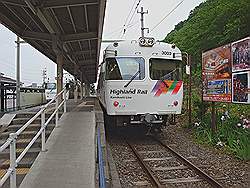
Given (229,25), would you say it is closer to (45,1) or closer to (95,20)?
(95,20)

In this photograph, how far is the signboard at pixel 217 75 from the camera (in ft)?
33.4

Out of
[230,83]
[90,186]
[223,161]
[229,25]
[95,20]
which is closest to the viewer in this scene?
[90,186]

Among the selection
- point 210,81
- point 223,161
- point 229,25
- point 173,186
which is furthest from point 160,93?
point 229,25

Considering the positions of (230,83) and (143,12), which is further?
(143,12)

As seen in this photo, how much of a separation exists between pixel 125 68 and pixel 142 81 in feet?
2.37

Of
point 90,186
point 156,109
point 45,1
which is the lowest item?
point 90,186

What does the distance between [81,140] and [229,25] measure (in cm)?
1928

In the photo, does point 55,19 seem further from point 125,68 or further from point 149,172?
point 149,172

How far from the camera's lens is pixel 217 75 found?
Answer: 11.1m

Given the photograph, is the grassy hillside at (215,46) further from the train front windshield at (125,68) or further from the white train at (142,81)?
the train front windshield at (125,68)

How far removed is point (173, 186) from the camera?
6449 millimetres

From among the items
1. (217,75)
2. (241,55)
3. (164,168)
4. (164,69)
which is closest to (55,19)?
(164,69)

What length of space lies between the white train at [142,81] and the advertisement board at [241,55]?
6.79 feet

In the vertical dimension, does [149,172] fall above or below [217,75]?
below
